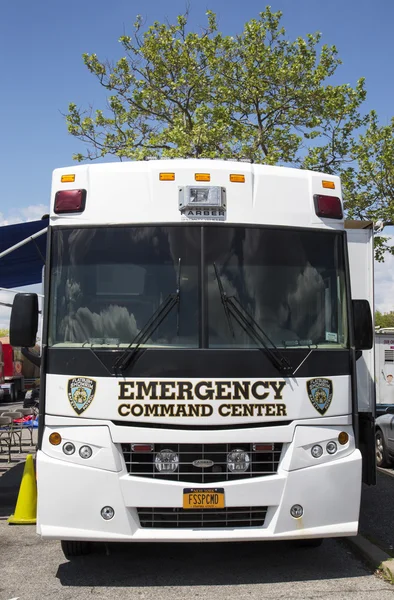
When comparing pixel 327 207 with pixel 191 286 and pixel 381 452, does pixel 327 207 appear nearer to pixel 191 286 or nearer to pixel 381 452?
pixel 191 286

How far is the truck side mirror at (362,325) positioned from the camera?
20.0 ft

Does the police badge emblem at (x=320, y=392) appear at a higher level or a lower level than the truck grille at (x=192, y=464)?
higher

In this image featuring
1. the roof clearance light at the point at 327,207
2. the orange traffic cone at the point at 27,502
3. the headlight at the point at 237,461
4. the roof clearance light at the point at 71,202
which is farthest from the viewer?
the orange traffic cone at the point at 27,502

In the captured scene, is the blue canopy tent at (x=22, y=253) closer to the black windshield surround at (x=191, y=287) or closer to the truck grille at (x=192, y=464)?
the black windshield surround at (x=191, y=287)

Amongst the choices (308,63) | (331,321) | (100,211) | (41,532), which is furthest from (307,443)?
(308,63)

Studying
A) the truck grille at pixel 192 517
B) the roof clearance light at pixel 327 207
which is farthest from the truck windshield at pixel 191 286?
the truck grille at pixel 192 517

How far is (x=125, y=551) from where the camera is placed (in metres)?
6.62

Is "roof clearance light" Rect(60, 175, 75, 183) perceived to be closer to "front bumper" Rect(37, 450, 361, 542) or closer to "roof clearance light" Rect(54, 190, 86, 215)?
"roof clearance light" Rect(54, 190, 86, 215)

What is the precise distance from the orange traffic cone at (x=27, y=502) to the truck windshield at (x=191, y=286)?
278 centimetres

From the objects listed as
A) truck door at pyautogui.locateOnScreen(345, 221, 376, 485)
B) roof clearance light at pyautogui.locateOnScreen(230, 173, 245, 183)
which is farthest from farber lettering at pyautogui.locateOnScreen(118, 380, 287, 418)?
truck door at pyautogui.locateOnScreen(345, 221, 376, 485)

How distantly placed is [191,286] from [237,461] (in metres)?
1.43

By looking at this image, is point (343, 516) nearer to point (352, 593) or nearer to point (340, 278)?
point (352, 593)

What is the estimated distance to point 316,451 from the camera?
5.59 m

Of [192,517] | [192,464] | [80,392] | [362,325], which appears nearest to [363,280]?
[362,325]
